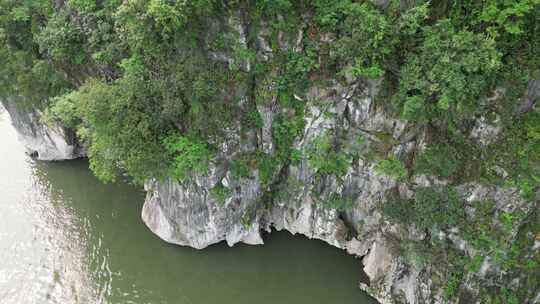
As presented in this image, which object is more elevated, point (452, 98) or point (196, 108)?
point (452, 98)

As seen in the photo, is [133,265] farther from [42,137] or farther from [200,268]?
[42,137]

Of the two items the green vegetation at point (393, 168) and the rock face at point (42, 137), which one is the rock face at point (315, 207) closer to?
the green vegetation at point (393, 168)

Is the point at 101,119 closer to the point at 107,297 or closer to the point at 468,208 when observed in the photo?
the point at 107,297

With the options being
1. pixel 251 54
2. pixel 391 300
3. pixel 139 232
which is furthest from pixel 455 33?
pixel 139 232

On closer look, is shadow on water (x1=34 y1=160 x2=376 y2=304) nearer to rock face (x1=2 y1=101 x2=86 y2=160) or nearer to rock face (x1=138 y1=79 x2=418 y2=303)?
rock face (x1=138 y1=79 x2=418 y2=303)

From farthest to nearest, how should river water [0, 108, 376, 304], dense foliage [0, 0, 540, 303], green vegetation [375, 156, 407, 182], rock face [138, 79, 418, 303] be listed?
river water [0, 108, 376, 304], rock face [138, 79, 418, 303], green vegetation [375, 156, 407, 182], dense foliage [0, 0, 540, 303]

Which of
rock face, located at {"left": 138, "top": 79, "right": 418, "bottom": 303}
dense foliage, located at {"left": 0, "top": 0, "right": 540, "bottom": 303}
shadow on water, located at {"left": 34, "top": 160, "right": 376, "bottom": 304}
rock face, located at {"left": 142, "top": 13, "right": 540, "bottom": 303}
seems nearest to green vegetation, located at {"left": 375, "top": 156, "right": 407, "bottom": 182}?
dense foliage, located at {"left": 0, "top": 0, "right": 540, "bottom": 303}
